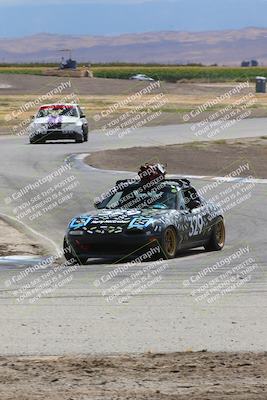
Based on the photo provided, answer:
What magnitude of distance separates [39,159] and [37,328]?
25.9 m

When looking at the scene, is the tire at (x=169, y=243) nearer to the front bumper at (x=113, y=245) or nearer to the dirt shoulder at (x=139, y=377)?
the front bumper at (x=113, y=245)

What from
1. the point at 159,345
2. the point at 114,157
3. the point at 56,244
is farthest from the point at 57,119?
the point at 159,345

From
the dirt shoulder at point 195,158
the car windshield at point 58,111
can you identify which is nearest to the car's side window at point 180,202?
the dirt shoulder at point 195,158

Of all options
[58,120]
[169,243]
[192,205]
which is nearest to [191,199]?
[192,205]

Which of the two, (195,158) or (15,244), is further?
(195,158)

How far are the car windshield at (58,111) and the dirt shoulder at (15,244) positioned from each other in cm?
2252

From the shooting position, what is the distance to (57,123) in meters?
42.8

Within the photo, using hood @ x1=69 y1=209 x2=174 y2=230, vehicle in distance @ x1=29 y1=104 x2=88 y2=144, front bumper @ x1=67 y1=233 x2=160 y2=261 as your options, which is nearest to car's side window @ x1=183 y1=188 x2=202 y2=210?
hood @ x1=69 y1=209 x2=174 y2=230

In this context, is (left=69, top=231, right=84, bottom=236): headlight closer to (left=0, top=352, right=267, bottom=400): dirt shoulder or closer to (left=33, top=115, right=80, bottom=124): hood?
(left=0, top=352, right=267, bottom=400): dirt shoulder

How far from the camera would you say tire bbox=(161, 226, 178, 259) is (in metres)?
16.6

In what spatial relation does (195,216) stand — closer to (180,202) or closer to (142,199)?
(180,202)

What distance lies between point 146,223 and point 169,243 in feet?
1.78

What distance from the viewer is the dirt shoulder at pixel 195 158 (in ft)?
109

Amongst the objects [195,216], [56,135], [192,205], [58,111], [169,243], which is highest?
[192,205]
